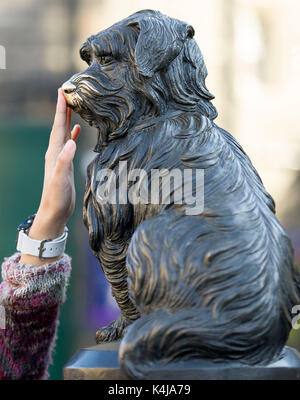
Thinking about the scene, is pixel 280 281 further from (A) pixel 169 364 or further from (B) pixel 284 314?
(A) pixel 169 364

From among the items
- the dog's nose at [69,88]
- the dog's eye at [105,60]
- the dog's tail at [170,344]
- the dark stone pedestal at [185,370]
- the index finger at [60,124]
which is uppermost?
the dog's eye at [105,60]

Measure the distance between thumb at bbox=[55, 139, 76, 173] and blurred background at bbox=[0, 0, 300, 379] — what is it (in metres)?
2.06

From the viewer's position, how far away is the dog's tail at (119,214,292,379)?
0.97 meters

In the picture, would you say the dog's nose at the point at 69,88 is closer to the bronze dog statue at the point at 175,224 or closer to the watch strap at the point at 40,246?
the bronze dog statue at the point at 175,224

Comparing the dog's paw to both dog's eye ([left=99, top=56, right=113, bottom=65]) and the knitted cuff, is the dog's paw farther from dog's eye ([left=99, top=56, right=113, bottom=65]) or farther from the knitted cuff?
dog's eye ([left=99, top=56, right=113, bottom=65])

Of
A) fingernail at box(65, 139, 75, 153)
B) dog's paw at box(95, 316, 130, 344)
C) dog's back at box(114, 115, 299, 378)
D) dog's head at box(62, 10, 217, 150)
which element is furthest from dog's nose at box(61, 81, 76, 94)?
dog's paw at box(95, 316, 130, 344)

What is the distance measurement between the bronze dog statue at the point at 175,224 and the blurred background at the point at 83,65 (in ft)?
6.93

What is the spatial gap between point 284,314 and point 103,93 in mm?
521

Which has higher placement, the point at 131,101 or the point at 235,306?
the point at 131,101

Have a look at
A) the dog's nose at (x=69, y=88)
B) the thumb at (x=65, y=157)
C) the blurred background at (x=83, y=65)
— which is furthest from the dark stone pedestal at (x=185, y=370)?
the blurred background at (x=83, y=65)

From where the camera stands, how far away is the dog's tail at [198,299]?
0.97 meters

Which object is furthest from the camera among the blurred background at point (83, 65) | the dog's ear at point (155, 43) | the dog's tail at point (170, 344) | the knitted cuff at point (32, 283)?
the blurred background at point (83, 65)

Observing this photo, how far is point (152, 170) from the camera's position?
42.6 inches

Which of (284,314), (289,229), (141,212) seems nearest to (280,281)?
(284,314)
